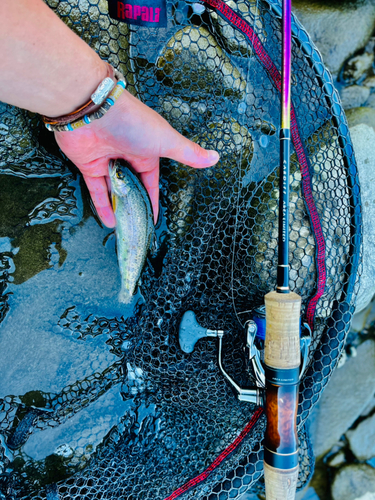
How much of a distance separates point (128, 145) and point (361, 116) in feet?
6.10

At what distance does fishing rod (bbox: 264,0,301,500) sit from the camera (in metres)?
1.46

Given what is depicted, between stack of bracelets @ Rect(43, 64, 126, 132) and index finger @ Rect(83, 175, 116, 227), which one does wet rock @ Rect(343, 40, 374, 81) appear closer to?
stack of bracelets @ Rect(43, 64, 126, 132)

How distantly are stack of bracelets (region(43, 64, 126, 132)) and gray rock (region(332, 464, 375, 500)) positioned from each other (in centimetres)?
317

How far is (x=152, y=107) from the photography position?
1957 mm

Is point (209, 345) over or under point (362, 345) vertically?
over

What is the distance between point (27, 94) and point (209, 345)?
63.6 inches

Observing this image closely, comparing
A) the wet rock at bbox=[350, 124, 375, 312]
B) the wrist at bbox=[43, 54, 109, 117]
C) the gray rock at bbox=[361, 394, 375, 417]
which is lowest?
the gray rock at bbox=[361, 394, 375, 417]

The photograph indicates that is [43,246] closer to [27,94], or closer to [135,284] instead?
[135,284]

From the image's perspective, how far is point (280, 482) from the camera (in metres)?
1.45

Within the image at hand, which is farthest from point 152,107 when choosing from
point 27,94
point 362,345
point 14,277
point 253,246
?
point 362,345

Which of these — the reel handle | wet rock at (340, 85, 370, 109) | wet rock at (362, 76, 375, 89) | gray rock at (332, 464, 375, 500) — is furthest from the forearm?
gray rock at (332, 464, 375, 500)

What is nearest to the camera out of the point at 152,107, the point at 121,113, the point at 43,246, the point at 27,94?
the point at 27,94

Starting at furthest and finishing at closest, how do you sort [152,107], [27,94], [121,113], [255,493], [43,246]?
1. [255,493]
2. [43,246]
3. [152,107]
4. [121,113]
5. [27,94]

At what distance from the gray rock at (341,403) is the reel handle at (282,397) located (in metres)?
1.46
